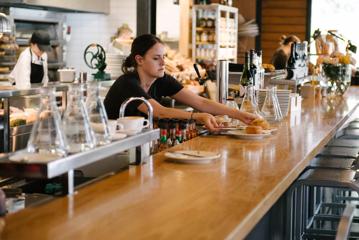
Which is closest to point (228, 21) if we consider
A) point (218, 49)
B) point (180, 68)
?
point (218, 49)

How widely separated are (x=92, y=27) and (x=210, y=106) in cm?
683

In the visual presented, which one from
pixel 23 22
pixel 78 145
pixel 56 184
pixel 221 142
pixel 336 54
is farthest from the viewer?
pixel 23 22

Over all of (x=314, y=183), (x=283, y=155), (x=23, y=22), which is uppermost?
(x=23, y=22)

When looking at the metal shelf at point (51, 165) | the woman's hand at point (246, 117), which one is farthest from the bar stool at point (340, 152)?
the metal shelf at point (51, 165)

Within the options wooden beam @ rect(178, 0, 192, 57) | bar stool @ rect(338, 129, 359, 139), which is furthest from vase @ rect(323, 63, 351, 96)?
wooden beam @ rect(178, 0, 192, 57)

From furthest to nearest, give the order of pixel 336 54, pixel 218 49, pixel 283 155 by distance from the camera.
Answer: pixel 218 49 < pixel 336 54 < pixel 283 155

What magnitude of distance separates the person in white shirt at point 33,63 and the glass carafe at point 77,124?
178 inches

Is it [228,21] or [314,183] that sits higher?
[228,21]

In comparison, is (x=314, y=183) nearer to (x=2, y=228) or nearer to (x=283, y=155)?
(x=283, y=155)

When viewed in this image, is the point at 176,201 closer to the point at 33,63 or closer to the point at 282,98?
the point at 282,98

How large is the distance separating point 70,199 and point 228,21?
10121 mm

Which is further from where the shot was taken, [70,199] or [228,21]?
[228,21]

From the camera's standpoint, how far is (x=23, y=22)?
28.1 ft

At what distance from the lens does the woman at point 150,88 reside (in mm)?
4109
